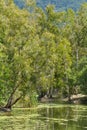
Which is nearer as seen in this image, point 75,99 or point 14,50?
point 14,50

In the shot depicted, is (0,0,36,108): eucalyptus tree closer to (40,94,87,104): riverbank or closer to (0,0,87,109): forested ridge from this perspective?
(0,0,87,109): forested ridge

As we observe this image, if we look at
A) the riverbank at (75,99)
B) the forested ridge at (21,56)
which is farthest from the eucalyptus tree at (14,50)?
the riverbank at (75,99)

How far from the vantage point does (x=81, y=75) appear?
206 ft

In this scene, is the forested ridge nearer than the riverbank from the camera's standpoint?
Yes

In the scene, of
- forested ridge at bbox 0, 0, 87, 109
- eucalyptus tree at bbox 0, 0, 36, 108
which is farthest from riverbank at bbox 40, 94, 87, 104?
eucalyptus tree at bbox 0, 0, 36, 108

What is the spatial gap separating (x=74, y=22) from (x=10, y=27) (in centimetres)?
3557

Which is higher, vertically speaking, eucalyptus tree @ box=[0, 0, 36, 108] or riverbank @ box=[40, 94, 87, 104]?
eucalyptus tree @ box=[0, 0, 36, 108]

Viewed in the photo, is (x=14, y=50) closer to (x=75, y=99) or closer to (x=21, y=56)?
(x=21, y=56)

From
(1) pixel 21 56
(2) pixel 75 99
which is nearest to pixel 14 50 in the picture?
(1) pixel 21 56

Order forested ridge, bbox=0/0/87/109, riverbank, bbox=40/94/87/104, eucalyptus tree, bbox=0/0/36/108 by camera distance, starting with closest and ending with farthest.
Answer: eucalyptus tree, bbox=0/0/36/108 < forested ridge, bbox=0/0/87/109 < riverbank, bbox=40/94/87/104

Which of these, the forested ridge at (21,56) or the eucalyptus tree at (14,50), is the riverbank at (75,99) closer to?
the forested ridge at (21,56)

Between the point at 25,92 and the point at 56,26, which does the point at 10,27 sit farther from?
the point at 56,26

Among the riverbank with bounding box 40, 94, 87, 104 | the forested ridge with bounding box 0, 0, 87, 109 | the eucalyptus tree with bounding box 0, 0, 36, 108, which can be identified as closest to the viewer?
the eucalyptus tree with bounding box 0, 0, 36, 108

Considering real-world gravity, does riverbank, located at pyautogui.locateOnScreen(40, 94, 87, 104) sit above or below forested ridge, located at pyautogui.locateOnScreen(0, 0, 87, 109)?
below
